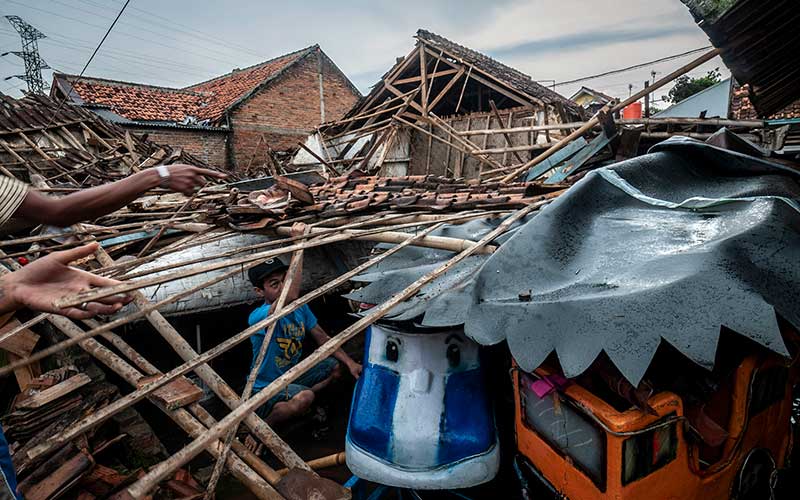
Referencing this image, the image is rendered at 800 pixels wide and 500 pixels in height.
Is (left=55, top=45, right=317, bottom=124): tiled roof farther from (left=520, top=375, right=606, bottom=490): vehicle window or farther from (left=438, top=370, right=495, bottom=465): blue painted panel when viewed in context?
(left=520, top=375, right=606, bottom=490): vehicle window

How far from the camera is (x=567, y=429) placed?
175 cm

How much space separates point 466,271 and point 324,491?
1310 mm

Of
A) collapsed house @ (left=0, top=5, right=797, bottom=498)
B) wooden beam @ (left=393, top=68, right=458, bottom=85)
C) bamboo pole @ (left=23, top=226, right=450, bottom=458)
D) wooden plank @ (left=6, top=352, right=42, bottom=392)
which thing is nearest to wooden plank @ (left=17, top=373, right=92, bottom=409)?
collapsed house @ (left=0, top=5, right=797, bottom=498)

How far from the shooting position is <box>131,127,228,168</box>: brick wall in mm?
16219

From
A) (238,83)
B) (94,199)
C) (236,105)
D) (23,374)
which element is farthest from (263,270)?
(238,83)

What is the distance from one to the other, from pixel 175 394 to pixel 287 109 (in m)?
21.6

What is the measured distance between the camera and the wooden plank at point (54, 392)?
276 cm

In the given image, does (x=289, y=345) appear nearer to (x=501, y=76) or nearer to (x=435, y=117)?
(x=435, y=117)

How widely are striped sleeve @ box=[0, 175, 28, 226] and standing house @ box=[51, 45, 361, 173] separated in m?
15.1

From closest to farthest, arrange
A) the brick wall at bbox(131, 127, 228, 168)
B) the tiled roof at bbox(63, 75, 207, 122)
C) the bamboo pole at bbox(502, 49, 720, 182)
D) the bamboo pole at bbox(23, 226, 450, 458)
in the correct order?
1. the bamboo pole at bbox(23, 226, 450, 458)
2. the bamboo pole at bbox(502, 49, 720, 182)
3. the brick wall at bbox(131, 127, 228, 168)
4. the tiled roof at bbox(63, 75, 207, 122)

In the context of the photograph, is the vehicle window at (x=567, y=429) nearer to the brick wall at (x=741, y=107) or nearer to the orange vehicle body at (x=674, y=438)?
the orange vehicle body at (x=674, y=438)

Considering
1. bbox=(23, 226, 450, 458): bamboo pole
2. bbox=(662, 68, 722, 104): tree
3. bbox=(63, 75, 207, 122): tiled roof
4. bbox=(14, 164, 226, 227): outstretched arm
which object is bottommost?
bbox=(23, 226, 450, 458): bamboo pole

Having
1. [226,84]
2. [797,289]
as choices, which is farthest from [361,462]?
[226,84]

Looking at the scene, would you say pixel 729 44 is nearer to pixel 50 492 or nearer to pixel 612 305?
pixel 612 305
